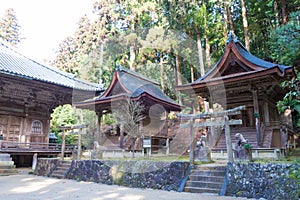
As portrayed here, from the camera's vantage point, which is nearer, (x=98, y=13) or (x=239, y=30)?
(x=239, y=30)

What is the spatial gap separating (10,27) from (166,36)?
1217 inches

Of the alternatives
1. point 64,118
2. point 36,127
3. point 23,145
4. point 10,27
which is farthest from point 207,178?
point 10,27

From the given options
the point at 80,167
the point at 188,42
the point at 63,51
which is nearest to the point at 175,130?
the point at 188,42

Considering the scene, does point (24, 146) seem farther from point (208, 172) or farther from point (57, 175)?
point (208, 172)

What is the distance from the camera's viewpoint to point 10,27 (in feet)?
134

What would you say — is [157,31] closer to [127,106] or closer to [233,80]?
[127,106]

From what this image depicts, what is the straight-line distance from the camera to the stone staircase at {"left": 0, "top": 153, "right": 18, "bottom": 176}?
11539mm

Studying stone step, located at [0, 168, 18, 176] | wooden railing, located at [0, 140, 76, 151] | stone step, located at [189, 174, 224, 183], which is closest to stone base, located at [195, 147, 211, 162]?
stone step, located at [189, 174, 224, 183]

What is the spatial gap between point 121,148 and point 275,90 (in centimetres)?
922

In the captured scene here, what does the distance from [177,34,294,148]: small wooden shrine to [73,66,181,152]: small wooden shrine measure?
2.98 m

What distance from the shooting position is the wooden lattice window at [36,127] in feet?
51.4

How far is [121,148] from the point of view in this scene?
14.2 meters

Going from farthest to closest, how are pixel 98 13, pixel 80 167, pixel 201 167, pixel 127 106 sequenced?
pixel 98 13, pixel 127 106, pixel 80 167, pixel 201 167

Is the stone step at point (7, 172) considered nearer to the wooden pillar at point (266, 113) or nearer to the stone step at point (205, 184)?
the stone step at point (205, 184)
